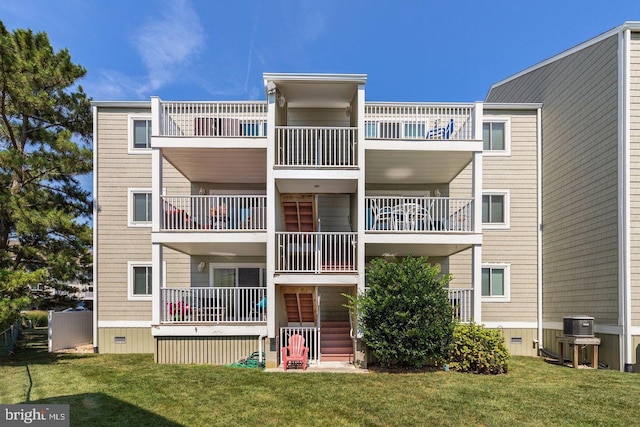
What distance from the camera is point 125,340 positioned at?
1359 centimetres

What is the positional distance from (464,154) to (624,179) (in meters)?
3.95

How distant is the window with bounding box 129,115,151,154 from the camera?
14.0 metres

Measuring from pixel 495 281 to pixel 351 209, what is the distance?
18.8 feet

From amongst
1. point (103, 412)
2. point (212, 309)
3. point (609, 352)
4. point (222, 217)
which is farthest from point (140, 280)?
point (609, 352)

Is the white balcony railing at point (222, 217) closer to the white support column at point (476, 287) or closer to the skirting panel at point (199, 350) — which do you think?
the skirting panel at point (199, 350)

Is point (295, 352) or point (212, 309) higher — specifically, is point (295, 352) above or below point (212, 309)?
below

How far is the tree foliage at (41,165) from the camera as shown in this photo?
11297 millimetres

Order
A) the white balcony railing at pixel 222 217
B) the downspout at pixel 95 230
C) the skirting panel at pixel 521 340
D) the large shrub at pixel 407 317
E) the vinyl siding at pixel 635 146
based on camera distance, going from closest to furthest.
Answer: the large shrub at pixel 407 317 → the vinyl siding at pixel 635 146 → the white balcony railing at pixel 222 217 → the downspout at pixel 95 230 → the skirting panel at pixel 521 340

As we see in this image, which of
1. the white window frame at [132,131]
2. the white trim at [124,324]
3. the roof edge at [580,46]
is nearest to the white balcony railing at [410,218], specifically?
the roof edge at [580,46]

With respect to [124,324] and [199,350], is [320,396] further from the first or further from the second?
[124,324]

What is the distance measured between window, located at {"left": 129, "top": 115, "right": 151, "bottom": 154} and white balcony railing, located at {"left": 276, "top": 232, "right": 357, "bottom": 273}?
20.8 feet

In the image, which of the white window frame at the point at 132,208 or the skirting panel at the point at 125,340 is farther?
the white window frame at the point at 132,208

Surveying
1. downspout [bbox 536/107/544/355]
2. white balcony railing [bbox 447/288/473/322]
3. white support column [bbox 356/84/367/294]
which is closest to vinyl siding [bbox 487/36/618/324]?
downspout [bbox 536/107/544/355]

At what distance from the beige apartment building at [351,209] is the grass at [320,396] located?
4.98 ft
